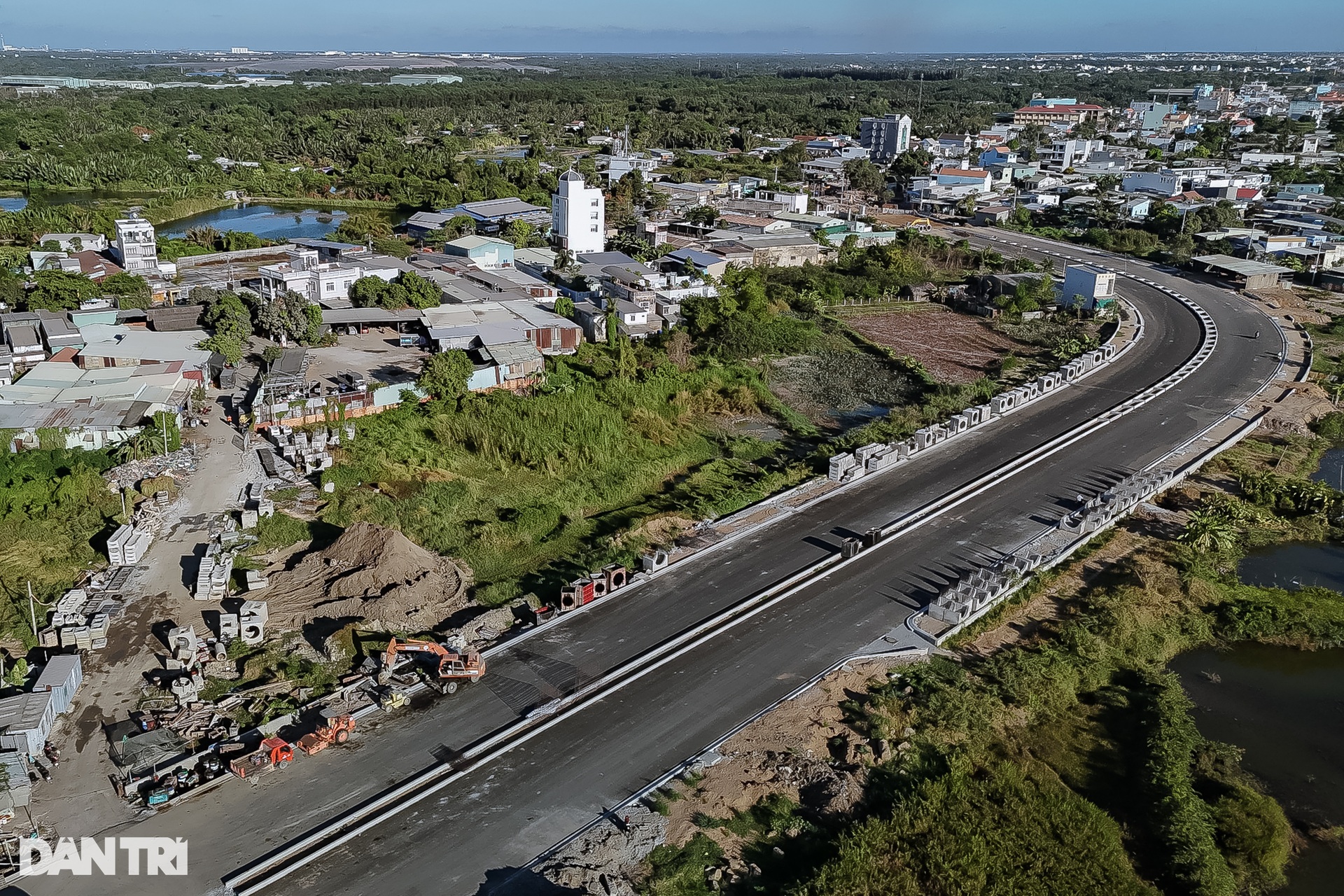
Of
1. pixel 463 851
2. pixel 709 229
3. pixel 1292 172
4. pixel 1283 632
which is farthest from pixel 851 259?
pixel 1292 172

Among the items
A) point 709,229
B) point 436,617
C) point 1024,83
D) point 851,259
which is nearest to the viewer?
point 436,617

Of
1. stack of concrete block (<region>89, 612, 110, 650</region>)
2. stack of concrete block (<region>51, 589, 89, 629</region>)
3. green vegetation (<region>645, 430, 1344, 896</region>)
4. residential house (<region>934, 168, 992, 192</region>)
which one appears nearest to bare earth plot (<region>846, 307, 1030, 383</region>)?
green vegetation (<region>645, 430, 1344, 896</region>)

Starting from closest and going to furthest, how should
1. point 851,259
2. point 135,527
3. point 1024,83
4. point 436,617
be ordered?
point 436,617 < point 135,527 < point 851,259 < point 1024,83

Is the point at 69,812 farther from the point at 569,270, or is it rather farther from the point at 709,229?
the point at 709,229

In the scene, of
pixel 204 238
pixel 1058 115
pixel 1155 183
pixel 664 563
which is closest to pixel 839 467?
pixel 664 563

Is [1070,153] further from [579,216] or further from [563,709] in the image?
[563,709]

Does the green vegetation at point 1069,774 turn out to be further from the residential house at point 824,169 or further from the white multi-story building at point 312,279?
the residential house at point 824,169

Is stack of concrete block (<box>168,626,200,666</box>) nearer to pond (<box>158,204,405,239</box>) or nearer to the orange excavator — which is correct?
the orange excavator
